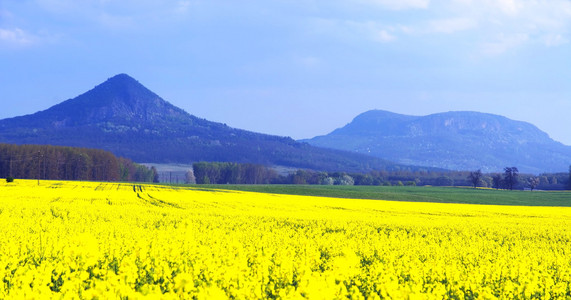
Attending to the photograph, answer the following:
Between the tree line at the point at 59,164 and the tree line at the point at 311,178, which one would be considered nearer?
the tree line at the point at 59,164

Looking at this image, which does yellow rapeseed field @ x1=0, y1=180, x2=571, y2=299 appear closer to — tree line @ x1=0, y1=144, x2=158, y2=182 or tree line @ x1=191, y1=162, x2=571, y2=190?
tree line @ x1=0, y1=144, x2=158, y2=182

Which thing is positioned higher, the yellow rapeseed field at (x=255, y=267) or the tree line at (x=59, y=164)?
the tree line at (x=59, y=164)

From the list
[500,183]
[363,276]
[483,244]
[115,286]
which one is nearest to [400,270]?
[363,276]

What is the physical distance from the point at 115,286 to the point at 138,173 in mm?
154550

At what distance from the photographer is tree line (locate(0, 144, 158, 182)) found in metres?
118

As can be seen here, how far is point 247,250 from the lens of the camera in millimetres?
14039

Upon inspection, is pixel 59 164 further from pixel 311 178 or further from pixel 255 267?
pixel 255 267

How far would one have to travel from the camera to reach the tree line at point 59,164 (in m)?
118

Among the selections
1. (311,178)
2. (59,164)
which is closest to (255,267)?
(59,164)

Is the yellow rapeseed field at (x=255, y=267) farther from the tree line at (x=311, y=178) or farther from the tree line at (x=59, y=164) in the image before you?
the tree line at (x=311, y=178)

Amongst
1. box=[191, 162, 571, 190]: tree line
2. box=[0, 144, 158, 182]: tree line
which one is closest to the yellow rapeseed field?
box=[0, 144, 158, 182]: tree line

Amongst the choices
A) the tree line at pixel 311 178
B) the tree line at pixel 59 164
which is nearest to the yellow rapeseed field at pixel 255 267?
the tree line at pixel 59 164

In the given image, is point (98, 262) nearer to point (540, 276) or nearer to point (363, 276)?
point (363, 276)

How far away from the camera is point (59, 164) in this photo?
12475 centimetres
